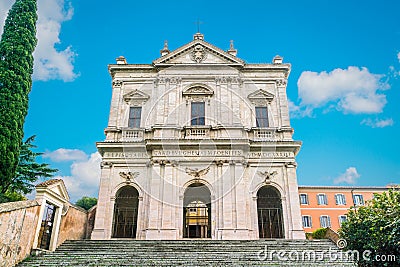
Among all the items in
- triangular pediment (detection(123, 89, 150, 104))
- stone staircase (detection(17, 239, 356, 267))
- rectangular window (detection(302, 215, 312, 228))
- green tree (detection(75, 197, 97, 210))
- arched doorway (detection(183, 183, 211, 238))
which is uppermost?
green tree (detection(75, 197, 97, 210))

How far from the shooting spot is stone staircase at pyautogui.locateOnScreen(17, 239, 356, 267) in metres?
12.4

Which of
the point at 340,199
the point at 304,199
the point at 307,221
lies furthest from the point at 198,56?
the point at 340,199

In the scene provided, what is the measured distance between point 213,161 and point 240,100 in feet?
15.3

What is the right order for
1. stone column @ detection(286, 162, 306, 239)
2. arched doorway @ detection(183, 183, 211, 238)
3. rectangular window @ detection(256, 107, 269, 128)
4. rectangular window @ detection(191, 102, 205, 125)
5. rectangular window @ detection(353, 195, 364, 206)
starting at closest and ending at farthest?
stone column @ detection(286, 162, 306, 239), arched doorway @ detection(183, 183, 211, 238), rectangular window @ detection(191, 102, 205, 125), rectangular window @ detection(256, 107, 269, 128), rectangular window @ detection(353, 195, 364, 206)

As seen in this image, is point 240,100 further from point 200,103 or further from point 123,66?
point 123,66

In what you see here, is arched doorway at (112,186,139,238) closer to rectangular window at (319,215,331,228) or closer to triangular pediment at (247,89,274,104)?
triangular pediment at (247,89,274,104)

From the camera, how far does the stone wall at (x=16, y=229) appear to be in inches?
421

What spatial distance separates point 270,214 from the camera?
19500 mm

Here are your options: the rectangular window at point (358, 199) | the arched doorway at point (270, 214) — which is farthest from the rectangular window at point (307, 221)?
the arched doorway at point (270, 214)

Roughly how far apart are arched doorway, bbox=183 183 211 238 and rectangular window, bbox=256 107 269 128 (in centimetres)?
527

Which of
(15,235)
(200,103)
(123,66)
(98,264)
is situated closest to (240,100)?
(200,103)

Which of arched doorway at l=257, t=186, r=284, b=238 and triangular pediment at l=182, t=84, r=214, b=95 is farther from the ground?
triangular pediment at l=182, t=84, r=214, b=95

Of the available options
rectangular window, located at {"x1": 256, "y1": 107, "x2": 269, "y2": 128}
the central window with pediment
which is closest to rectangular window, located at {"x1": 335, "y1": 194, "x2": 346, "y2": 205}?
rectangular window, located at {"x1": 256, "y1": 107, "x2": 269, "y2": 128}

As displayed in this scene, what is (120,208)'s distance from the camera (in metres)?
20.1
